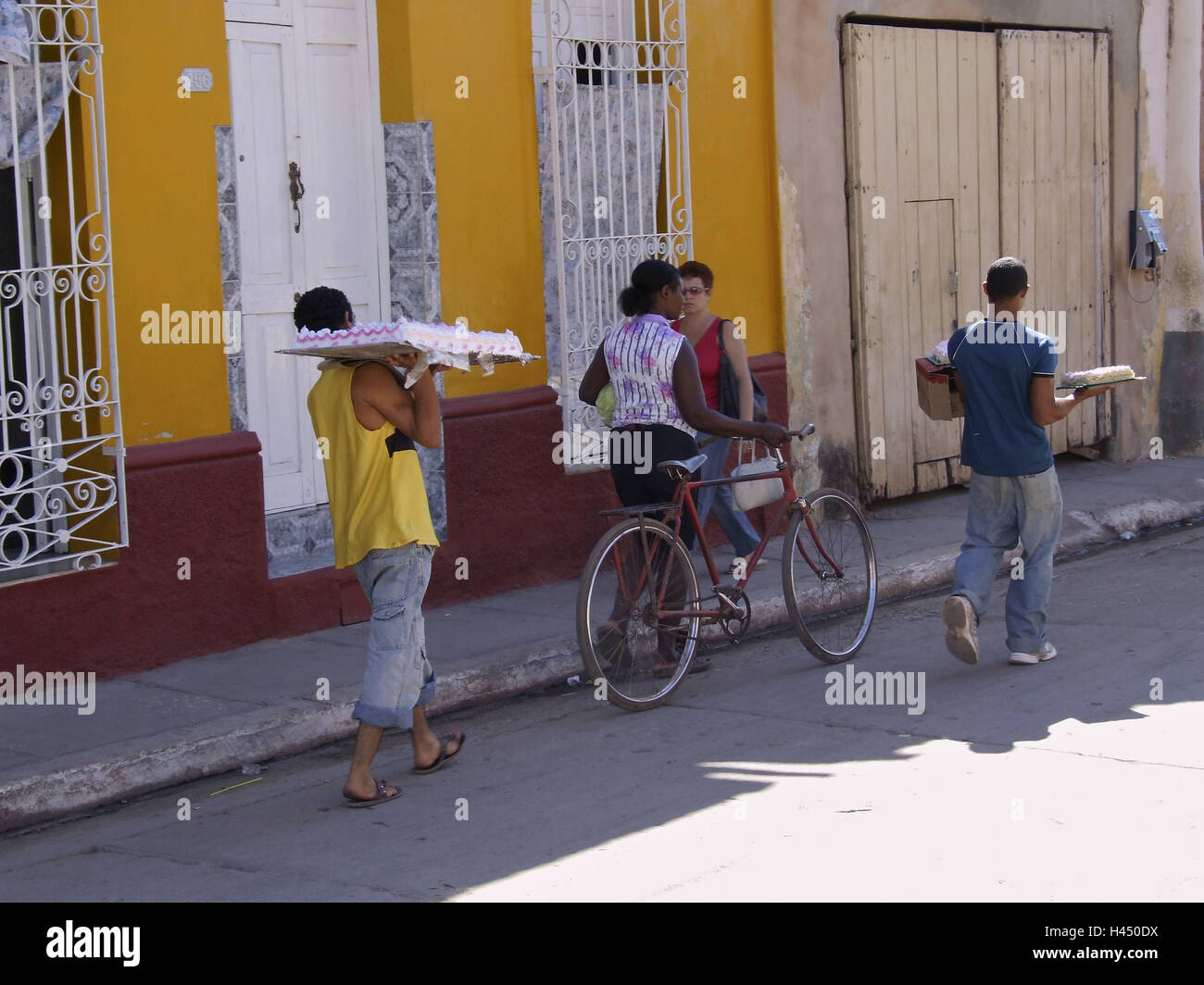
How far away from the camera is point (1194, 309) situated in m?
14.2

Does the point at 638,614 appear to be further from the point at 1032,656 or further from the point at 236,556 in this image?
the point at 236,556

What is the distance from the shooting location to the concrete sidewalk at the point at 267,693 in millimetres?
6129

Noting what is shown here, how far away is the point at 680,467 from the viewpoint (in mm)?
6930

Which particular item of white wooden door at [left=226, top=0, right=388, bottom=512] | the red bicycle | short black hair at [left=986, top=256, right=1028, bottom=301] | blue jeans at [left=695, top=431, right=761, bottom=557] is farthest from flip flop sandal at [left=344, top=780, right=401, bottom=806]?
short black hair at [left=986, top=256, right=1028, bottom=301]

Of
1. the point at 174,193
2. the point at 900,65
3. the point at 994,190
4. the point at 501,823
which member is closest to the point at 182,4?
the point at 174,193

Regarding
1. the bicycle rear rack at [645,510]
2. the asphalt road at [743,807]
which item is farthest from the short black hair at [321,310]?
the asphalt road at [743,807]

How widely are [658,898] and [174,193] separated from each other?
4.45 meters

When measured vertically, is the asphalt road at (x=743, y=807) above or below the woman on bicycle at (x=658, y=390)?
below

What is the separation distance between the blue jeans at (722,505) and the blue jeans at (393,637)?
198cm

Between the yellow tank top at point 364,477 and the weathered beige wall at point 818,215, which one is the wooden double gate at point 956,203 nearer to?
the weathered beige wall at point 818,215

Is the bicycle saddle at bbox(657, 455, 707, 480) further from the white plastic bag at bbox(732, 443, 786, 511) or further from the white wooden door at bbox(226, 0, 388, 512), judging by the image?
the white wooden door at bbox(226, 0, 388, 512)

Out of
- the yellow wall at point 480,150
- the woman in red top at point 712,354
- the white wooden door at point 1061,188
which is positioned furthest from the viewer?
the white wooden door at point 1061,188

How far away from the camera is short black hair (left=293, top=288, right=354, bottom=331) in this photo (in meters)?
5.70

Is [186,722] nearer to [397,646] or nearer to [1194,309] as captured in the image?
[397,646]
